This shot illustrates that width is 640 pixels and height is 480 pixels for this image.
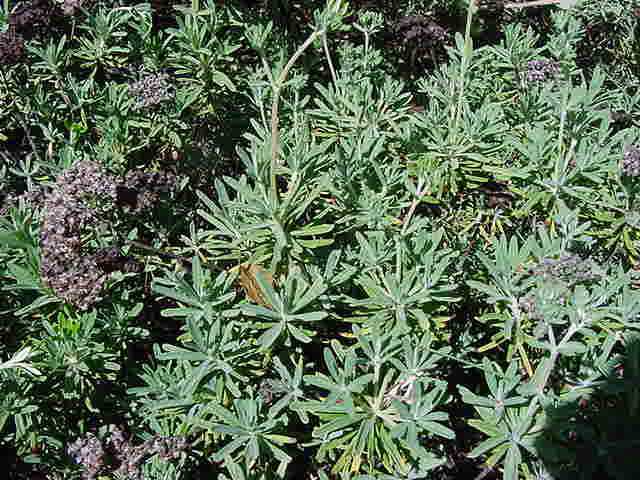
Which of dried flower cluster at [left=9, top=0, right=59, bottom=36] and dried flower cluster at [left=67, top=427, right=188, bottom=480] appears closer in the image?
dried flower cluster at [left=67, top=427, right=188, bottom=480]

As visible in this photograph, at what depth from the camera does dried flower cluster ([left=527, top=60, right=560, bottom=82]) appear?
9.89 feet

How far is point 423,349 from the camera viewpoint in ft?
7.36

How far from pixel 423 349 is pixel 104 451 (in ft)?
4.28

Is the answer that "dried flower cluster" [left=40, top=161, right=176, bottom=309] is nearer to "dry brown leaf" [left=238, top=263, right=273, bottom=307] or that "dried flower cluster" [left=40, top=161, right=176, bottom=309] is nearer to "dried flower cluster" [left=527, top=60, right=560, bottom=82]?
"dry brown leaf" [left=238, top=263, right=273, bottom=307]

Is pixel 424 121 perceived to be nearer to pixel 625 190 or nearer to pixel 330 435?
pixel 625 190

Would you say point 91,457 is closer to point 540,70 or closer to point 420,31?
point 540,70

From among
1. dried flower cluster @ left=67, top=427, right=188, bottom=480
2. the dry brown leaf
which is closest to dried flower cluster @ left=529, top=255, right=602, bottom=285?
the dry brown leaf

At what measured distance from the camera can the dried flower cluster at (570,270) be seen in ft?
6.68

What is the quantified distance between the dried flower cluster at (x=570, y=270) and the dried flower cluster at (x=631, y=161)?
545 millimetres

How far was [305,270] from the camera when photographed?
258 cm

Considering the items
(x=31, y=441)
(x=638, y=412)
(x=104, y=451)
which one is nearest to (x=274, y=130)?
(x=104, y=451)

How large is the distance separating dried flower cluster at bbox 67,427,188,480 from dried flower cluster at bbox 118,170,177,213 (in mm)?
932

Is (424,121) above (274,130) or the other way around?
the other way around

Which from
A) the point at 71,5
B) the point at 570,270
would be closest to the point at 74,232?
the point at 71,5
